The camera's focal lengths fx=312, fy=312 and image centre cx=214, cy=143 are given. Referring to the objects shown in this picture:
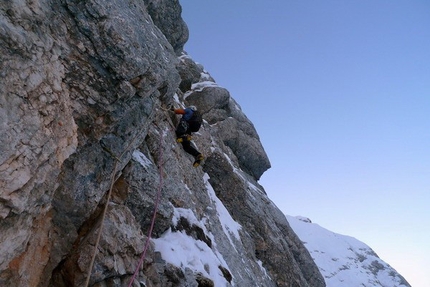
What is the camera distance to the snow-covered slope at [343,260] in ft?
205

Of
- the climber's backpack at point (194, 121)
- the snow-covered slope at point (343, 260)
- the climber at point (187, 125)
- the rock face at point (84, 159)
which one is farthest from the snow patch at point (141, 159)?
the snow-covered slope at point (343, 260)

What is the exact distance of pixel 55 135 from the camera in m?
5.27

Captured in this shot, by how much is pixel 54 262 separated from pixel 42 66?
3409mm

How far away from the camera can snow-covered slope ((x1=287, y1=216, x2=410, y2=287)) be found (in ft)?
205

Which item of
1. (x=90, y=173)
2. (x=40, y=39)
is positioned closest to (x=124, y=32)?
(x=40, y=39)

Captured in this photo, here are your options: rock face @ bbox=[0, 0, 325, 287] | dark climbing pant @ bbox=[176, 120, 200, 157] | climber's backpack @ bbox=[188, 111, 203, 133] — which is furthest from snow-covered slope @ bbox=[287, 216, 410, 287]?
rock face @ bbox=[0, 0, 325, 287]

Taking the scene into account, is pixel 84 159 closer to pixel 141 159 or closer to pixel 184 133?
pixel 141 159

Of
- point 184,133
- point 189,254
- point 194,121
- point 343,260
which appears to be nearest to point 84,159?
point 189,254

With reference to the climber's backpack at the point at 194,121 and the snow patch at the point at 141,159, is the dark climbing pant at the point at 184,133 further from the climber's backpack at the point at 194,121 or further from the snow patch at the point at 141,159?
the snow patch at the point at 141,159

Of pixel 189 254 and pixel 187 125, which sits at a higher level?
pixel 187 125

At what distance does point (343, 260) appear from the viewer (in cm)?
7362

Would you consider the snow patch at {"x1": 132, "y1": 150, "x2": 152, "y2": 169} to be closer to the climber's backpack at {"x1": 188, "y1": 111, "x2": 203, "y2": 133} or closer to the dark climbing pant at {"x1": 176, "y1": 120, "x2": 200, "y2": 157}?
the dark climbing pant at {"x1": 176, "y1": 120, "x2": 200, "y2": 157}

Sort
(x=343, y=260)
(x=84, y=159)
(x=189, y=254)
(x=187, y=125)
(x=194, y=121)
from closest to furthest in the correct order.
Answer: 1. (x=84, y=159)
2. (x=189, y=254)
3. (x=194, y=121)
4. (x=187, y=125)
5. (x=343, y=260)

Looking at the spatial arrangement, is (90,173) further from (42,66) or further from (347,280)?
(347,280)
